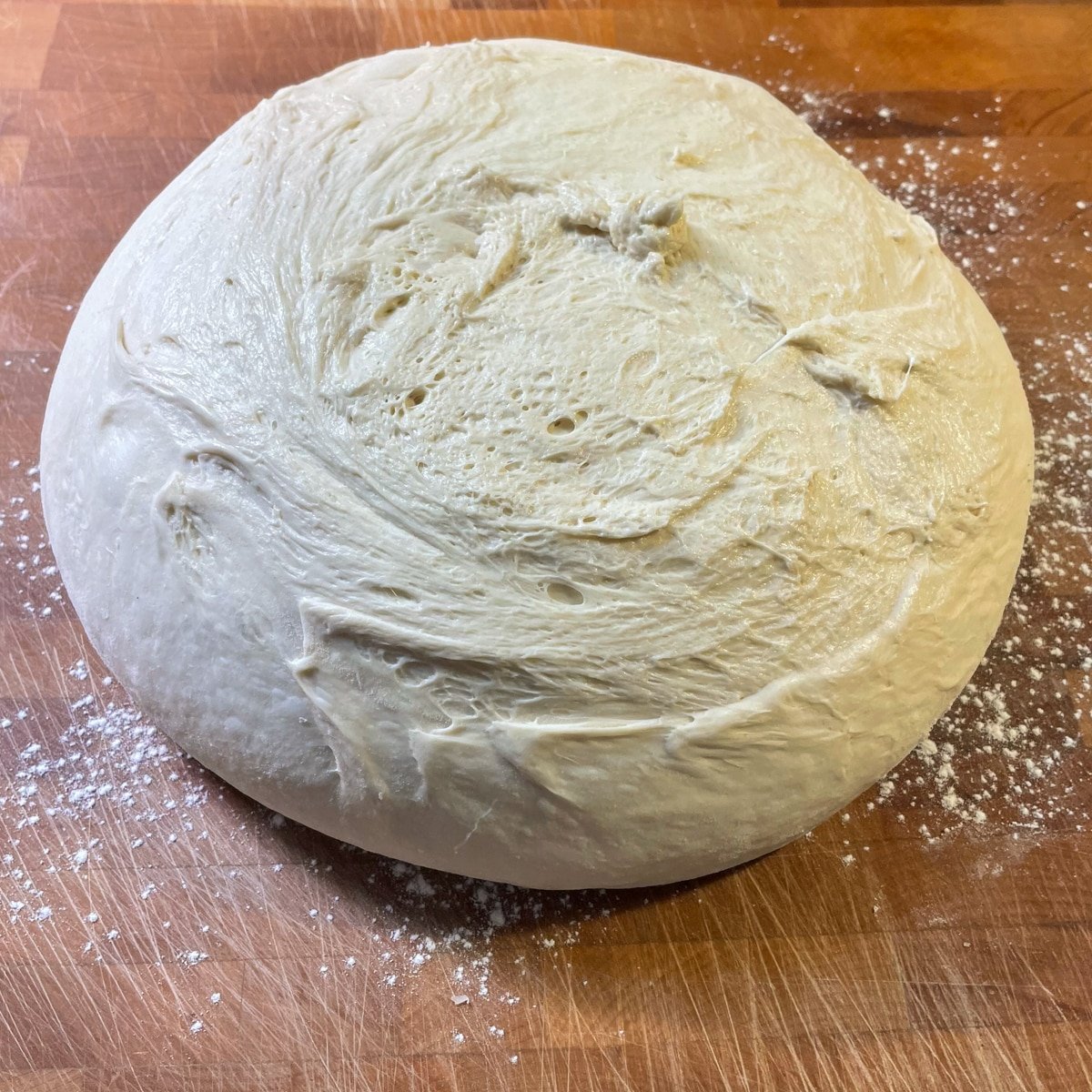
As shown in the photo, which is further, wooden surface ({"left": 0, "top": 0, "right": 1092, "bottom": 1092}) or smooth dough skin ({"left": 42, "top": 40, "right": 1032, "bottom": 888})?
wooden surface ({"left": 0, "top": 0, "right": 1092, "bottom": 1092})

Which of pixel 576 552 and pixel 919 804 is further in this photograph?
pixel 919 804

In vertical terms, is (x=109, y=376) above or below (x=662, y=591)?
above

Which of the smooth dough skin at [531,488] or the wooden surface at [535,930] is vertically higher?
the smooth dough skin at [531,488]

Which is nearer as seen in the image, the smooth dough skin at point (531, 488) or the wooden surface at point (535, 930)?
the smooth dough skin at point (531, 488)

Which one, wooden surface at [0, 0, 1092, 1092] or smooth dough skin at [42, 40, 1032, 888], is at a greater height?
smooth dough skin at [42, 40, 1032, 888]

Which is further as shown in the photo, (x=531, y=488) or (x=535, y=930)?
(x=535, y=930)

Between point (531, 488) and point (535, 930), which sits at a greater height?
point (531, 488)

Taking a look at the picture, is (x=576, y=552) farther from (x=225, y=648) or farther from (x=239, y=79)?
(x=239, y=79)

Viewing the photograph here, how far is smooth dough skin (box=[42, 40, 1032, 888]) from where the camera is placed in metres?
0.79

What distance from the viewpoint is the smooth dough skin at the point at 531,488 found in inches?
31.0

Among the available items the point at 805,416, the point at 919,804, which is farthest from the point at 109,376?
the point at 919,804

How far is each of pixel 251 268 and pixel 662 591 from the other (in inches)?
21.2

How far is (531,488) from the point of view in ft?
2.65

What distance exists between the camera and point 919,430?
34.5 inches
